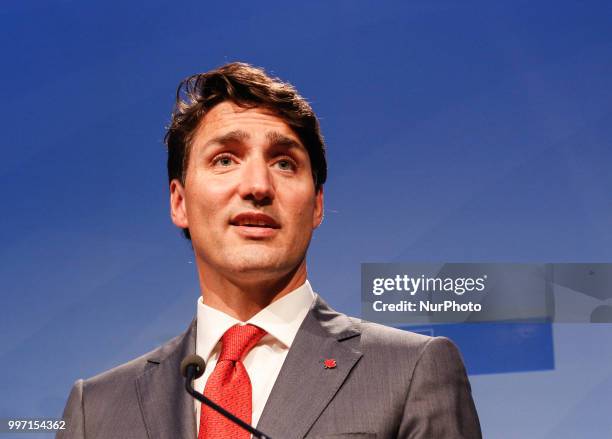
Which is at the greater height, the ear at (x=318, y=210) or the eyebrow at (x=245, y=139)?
the eyebrow at (x=245, y=139)

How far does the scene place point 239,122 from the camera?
7.32 ft

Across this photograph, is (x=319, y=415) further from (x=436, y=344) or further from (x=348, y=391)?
(x=436, y=344)

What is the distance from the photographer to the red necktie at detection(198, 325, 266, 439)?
1957 millimetres

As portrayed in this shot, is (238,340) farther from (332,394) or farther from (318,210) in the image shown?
(318,210)

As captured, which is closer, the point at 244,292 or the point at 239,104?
the point at 244,292

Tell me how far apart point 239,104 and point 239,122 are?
77 millimetres

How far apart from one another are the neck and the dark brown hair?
321 mm

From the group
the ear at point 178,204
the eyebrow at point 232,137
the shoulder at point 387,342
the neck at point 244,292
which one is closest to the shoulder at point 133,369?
the neck at point 244,292

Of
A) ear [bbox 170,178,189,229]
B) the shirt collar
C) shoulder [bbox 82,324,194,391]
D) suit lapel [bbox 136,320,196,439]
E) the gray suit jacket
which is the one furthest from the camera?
ear [bbox 170,178,189,229]

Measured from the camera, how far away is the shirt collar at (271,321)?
2148 mm

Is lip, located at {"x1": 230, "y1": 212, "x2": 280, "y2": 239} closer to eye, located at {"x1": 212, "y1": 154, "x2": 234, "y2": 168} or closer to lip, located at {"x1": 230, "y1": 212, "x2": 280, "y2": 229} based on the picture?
lip, located at {"x1": 230, "y1": 212, "x2": 280, "y2": 229}

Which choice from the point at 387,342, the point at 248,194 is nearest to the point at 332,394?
the point at 387,342

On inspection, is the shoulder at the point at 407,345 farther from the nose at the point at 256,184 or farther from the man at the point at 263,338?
the nose at the point at 256,184

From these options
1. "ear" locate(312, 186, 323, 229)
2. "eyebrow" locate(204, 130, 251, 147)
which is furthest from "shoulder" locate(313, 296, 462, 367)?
"eyebrow" locate(204, 130, 251, 147)
